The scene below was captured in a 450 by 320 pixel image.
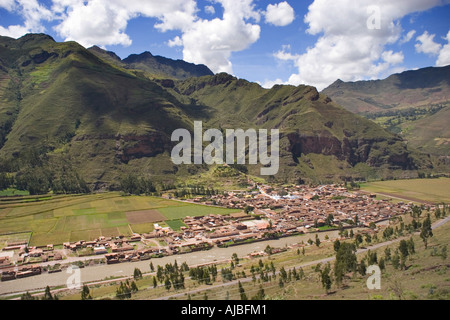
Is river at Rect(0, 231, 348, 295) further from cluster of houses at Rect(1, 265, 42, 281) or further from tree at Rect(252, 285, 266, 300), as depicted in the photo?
tree at Rect(252, 285, 266, 300)

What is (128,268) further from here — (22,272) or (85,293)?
(22,272)

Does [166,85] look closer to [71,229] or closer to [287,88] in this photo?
[287,88]

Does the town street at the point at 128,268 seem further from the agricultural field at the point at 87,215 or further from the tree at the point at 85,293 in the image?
the agricultural field at the point at 87,215

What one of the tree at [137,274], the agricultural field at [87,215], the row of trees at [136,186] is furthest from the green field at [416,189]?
the tree at [137,274]

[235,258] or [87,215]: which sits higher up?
[87,215]

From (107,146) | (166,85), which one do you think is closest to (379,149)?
(107,146)

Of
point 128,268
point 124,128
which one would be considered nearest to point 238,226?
point 128,268

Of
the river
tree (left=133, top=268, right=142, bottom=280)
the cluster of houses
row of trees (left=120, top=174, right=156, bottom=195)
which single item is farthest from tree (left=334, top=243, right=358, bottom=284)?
row of trees (left=120, top=174, right=156, bottom=195)
